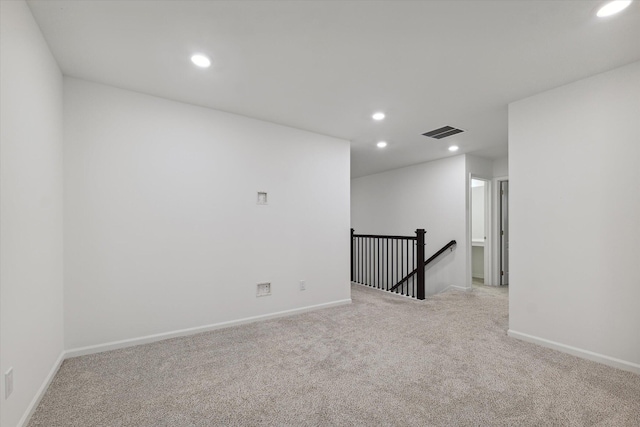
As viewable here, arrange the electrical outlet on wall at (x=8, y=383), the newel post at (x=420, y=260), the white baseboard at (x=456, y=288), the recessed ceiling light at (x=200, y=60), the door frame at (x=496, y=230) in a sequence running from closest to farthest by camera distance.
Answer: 1. the electrical outlet on wall at (x=8, y=383)
2. the recessed ceiling light at (x=200, y=60)
3. the newel post at (x=420, y=260)
4. the white baseboard at (x=456, y=288)
5. the door frame at (x=496, y=230)

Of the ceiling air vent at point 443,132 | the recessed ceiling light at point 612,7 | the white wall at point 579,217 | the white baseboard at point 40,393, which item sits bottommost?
the white baseboard at point 40,393

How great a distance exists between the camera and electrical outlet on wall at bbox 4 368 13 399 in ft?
4.66

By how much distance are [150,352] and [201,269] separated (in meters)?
0.85

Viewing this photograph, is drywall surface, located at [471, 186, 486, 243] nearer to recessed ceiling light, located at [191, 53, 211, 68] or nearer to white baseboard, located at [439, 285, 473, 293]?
white baseboard, located at [439, 285, 473, 293]

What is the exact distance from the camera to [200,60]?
2240 mm

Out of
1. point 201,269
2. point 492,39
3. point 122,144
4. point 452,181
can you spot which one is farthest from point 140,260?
point 452,181

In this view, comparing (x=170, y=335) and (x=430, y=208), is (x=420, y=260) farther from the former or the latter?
(x=170, y=335)

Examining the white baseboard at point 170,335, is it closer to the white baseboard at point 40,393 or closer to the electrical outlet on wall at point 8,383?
the white baseboard at point 40,393

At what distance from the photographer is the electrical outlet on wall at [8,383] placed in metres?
1.42

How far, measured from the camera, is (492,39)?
1968 millimetres

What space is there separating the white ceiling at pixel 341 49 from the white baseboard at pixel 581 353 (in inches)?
92.4

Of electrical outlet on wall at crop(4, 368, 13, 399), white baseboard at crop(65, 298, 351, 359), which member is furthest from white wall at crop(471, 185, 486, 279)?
electrical outlet on wall at crop(4, 368, 13, 399)

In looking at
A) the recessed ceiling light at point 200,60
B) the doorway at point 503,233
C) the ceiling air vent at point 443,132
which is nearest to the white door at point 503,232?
the doorway at point 503,233

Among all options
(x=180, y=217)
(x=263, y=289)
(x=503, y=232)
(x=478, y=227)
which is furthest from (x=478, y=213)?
(x=180, y=217)
